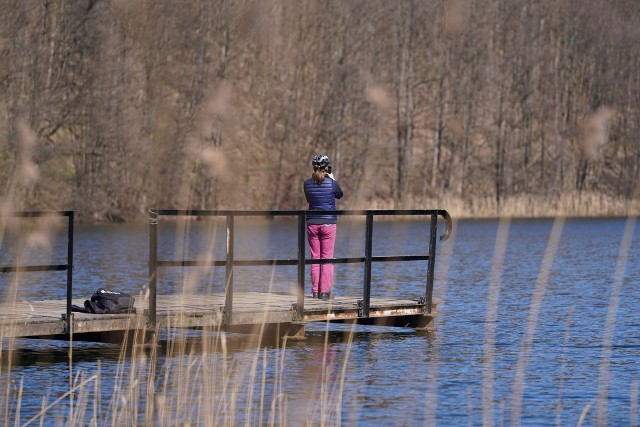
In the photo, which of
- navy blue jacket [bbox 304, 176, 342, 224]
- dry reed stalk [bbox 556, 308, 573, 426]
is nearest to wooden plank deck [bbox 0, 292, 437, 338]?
navy blue jacket [bbox 304, 176, 342, 224]

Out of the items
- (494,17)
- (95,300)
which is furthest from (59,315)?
(494,17)

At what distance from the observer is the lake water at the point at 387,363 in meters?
12.8

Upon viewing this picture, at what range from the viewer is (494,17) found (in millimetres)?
73562

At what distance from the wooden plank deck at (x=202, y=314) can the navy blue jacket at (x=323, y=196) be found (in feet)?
3.48

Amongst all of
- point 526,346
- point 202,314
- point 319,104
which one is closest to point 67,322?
point 202,314

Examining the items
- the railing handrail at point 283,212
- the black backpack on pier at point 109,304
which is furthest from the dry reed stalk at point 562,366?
the black backpack on pier at point 109,304

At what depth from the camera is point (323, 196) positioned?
18031 mm

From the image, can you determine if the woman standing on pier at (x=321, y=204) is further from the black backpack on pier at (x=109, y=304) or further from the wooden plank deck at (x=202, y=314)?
the black backpack on pier at (x=109, y=304)

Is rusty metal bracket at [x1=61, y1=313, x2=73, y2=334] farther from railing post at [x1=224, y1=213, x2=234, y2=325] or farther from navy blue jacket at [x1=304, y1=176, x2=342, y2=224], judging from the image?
navy blue jacket at [x1=304, y1=176, x2=342, y2=224]

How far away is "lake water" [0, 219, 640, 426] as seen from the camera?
12.8 meters

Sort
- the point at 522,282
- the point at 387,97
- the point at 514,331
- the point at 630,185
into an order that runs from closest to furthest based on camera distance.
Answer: the point at 514,331 → the point at 522,282 → the point at 387,97 → the point at 630,185

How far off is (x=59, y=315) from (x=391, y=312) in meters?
4.55

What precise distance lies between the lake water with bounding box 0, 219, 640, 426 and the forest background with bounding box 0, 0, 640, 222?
19791 mm

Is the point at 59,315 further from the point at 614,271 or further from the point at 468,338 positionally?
the point at 614,271
